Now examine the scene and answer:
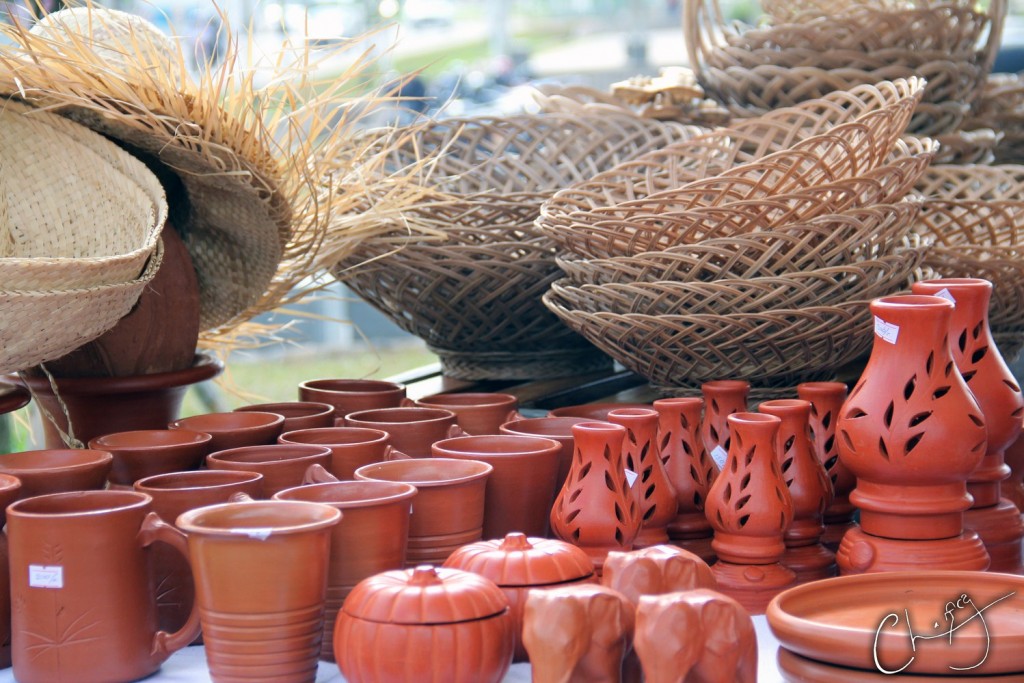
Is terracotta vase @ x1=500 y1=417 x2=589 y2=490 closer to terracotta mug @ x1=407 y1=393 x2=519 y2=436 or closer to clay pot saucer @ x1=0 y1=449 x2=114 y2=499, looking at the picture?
terracotta mug @ x1=407 y1=393 x2=519 y2=436

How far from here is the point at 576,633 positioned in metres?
0.61

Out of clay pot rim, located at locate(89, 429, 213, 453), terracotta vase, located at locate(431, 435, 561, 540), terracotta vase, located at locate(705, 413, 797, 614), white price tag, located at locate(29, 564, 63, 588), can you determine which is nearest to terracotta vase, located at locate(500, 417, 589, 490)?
terracotta vase, located at locate(431, 435, 561, 540)

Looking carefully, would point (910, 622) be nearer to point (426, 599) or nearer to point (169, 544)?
point (426, 599)

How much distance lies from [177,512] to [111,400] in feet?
1.13

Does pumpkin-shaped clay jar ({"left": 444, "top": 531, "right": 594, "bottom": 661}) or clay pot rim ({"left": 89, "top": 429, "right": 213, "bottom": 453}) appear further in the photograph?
clay pot rim ({"left": 89, "top": 429, "right": 213, "bottom": 453})

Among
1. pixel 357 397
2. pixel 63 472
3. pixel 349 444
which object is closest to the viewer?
pixel 63 472

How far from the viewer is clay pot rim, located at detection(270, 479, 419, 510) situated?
0.72 meters

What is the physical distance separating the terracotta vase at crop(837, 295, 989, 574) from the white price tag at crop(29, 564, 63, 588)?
0.54 metres

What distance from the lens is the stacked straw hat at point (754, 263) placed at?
1.04 m

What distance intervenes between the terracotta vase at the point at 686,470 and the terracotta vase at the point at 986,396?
0.67 ft

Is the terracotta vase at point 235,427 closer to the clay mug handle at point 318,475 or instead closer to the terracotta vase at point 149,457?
the terracotta vase at point 149,457

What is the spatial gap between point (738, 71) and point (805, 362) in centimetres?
53

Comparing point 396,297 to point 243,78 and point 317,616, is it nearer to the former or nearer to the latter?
point 243,78

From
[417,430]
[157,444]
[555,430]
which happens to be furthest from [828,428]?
[157,444]
